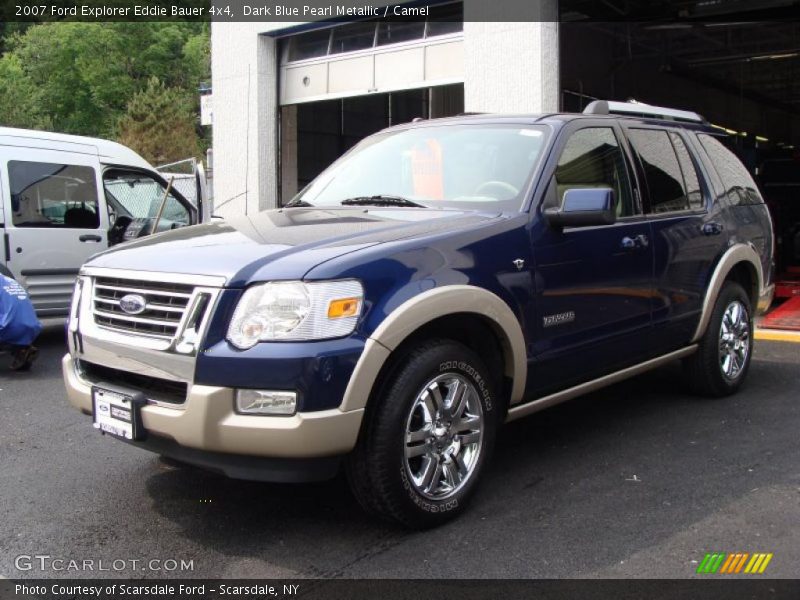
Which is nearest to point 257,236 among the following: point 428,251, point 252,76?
point 428,251

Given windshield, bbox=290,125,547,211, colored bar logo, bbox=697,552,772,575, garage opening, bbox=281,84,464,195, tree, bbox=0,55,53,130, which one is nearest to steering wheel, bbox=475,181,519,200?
windshield, bbox=290,125,547,211

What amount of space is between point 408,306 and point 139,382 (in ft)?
3.96

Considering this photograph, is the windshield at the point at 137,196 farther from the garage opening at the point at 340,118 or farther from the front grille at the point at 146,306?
the garage opening at the point at 340,118

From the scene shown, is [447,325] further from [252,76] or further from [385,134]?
[252,76]

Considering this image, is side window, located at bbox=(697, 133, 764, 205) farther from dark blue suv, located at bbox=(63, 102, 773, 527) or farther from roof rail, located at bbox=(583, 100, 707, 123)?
dark blue suv, located at bbox=(63, 102, 773, 527)

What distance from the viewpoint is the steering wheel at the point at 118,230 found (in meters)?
8.93

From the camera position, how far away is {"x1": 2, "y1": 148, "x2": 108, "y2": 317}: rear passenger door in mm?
8047

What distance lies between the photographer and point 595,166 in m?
4.58

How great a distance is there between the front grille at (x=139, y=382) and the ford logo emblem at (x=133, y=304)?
0.87 ft

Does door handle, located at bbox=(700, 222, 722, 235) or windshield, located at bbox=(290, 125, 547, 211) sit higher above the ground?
windshield, located at bbox=(290, 125, 547, 211)

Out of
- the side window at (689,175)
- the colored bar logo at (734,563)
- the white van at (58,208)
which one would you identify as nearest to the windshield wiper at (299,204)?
the side window at (689,175)

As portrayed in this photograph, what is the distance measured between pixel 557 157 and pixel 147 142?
128 ft

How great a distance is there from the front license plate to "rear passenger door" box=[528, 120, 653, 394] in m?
1.86

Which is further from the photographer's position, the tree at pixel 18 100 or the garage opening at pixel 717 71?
the tree at pixel 18 100
